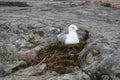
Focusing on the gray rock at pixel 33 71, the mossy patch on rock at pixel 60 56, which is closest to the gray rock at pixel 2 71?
the gray rock at pixel 33 71

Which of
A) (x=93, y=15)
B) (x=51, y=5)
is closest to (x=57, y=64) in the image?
(x=93, y=15)

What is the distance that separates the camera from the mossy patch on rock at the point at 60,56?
8.15 m

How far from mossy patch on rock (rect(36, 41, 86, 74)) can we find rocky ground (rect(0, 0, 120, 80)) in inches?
3.7

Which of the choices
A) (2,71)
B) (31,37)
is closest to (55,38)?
(31,37)

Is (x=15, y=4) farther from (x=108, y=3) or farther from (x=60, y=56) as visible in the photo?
(x=60, y=56)

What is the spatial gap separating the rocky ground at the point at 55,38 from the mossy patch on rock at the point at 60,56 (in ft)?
0.31

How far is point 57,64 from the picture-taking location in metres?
8.27

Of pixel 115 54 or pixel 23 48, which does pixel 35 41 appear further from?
pixel 115 54

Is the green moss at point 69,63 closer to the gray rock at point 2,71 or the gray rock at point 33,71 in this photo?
the gray rock at point 33,71

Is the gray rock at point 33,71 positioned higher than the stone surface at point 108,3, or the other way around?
the stone surface at point 108,3

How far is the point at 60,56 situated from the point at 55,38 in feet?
3.49

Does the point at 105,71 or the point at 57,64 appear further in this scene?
the point at 57,64

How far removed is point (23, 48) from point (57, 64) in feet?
3.81

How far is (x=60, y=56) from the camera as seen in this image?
27.8 feet
